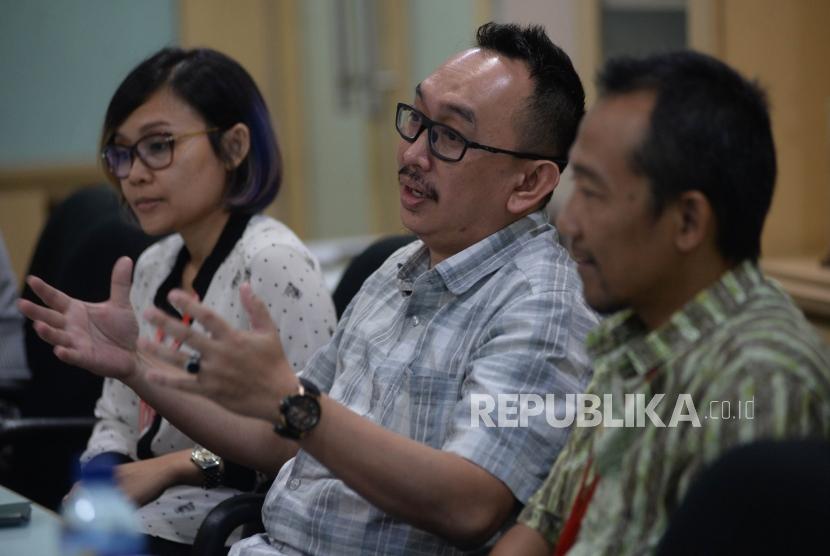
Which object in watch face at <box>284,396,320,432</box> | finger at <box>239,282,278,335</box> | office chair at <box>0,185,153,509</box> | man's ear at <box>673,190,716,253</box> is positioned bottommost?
office chair at <box>0,185,153,509</box>

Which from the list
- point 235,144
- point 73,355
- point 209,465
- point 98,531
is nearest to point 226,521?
point 209,465

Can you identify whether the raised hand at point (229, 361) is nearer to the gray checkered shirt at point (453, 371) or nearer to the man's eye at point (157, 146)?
the gray checkered shirt at point (453, 371)

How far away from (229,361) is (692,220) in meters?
0.49

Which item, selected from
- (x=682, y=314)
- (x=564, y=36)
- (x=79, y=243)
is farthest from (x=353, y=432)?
(x=564, y=36)

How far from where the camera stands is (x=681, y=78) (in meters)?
1.21

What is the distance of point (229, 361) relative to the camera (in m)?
1.25

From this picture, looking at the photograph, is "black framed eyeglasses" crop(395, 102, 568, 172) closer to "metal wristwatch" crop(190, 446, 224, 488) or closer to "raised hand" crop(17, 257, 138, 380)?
"raised hand" crop(17, 257, 138, 380)

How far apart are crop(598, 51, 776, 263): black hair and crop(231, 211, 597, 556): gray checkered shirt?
35 centimetres

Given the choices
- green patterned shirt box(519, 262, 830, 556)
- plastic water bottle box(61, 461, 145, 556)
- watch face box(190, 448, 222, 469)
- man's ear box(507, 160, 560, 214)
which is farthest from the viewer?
watch face box(190, 448, 222, 469)

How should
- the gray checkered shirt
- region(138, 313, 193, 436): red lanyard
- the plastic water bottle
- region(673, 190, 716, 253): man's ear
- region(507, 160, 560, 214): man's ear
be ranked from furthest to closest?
1. region(138, 313, 193, 436): red lanyard
2. region(507, 160, 560, 214): man's ear
3. the gray checkered shirt
4. the plastic water bottle
5. region(673, 190, 716, 253): man's ear

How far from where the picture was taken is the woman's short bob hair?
2.16 metres

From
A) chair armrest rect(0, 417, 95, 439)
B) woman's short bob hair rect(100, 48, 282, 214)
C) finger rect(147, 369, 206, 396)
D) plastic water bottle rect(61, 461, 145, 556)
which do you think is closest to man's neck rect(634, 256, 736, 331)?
finger rect(147, 369, 206, 396)

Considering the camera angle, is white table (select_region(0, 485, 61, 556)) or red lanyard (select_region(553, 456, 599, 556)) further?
white table (select_region(0, 485, 61, 556))

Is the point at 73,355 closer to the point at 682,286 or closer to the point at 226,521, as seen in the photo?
the point at 226,521
